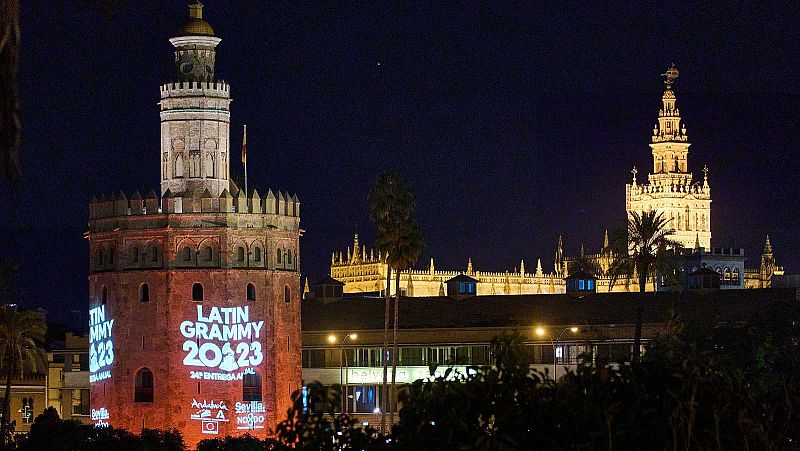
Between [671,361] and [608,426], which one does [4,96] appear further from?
[671,361]

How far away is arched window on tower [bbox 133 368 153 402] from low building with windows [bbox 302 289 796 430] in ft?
52.0

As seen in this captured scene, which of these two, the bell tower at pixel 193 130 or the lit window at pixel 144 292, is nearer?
the lit window at pixel 144 292

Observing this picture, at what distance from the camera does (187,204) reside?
129m

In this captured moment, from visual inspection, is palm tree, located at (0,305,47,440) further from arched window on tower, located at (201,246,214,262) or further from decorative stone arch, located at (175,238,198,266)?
arched window on tower, located at (201,246,214,262)

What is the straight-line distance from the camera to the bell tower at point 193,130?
13050cm

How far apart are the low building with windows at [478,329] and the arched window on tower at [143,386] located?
15838mm

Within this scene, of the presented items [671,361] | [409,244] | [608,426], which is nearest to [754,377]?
[409,244]

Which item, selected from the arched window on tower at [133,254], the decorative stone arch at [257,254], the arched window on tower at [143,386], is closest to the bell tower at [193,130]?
the decorative stone arch at [257,254]

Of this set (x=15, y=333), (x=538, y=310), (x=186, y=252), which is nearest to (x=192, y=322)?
(x=186, y=252)

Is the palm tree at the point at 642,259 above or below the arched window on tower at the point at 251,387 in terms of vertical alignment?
above

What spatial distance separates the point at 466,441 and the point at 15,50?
23654 millimetres

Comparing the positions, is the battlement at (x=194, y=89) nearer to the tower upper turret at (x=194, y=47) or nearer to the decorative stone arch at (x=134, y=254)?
the tower upper turret at (x=194, y=47)

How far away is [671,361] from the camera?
161 ft

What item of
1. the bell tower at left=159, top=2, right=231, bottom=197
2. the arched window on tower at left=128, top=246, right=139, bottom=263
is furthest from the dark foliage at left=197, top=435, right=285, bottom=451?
the bell tower at left=159, top=2, right=231, bottom=197
